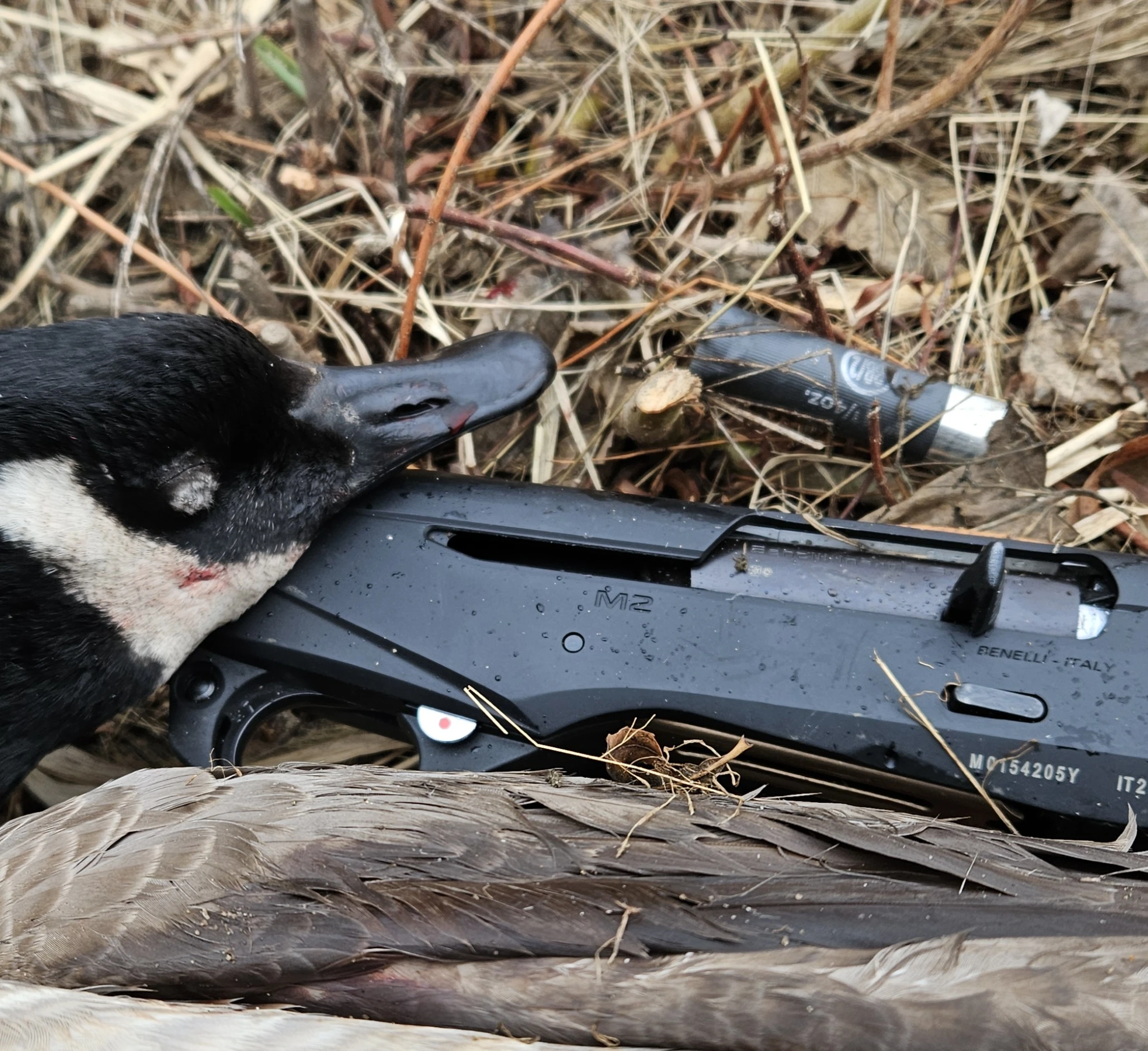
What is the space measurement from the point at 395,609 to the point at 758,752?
52 cm

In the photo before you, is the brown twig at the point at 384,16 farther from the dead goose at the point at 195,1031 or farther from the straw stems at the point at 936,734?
the dead goose at the point at 195,1031

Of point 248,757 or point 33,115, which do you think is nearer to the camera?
point 248,757

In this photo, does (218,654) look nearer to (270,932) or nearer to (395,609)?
(395,609)

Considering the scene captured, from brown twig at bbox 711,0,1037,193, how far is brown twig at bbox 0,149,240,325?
1002 millimetres

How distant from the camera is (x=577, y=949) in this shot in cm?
110

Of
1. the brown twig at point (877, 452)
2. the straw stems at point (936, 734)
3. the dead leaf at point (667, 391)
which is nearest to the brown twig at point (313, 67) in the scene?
the dead leaf at point (667, 391)

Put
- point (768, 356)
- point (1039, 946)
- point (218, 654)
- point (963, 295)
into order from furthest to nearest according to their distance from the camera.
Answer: point (963, 295) → point (768, 356) → point (218, 654) → point (1039, 946)

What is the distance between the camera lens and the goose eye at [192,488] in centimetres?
130

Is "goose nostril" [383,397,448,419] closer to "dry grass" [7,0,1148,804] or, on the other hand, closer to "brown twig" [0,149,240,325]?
"dry grass" [7,0,1148,804]

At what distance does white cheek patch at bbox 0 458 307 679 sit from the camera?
1246 millimetres

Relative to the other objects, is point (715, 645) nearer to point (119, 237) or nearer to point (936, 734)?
point (936, 734)

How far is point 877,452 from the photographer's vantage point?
5.50ft

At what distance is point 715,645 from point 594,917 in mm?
397

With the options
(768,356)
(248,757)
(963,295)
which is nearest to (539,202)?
(768,356)
